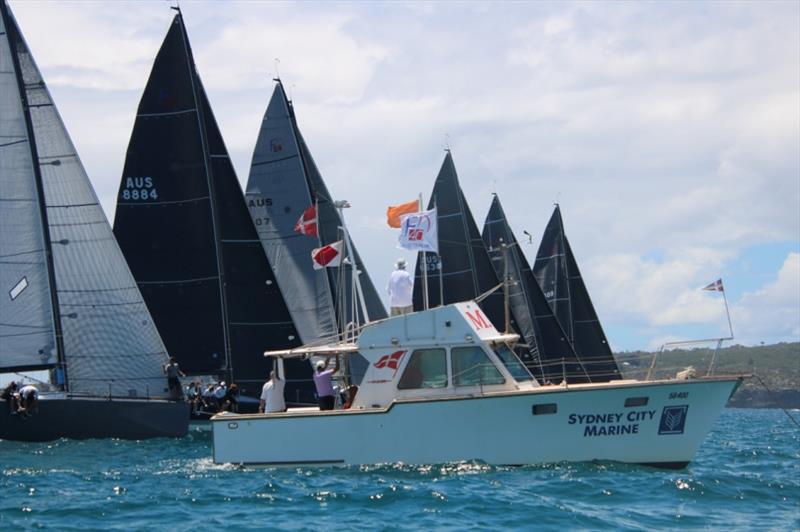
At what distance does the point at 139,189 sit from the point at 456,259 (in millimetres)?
17671

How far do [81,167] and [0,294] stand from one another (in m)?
4.18

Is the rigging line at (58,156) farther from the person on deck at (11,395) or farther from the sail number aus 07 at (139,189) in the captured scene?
the person on deck at (11,395)

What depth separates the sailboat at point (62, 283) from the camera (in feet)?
108

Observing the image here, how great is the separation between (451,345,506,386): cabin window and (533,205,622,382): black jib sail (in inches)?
1600

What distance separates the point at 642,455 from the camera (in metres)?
21.8

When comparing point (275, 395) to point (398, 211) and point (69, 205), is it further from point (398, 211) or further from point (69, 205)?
point (69, 205)

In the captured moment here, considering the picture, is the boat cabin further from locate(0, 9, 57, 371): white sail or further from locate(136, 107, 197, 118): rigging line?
locate(136, 107, 197, 118): rigging line

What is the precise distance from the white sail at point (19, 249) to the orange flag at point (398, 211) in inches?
472

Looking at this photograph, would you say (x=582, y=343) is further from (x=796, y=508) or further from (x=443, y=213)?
(x=796, y=508)

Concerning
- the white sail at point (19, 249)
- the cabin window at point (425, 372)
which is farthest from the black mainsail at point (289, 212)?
the cabin window at point (425, 372)

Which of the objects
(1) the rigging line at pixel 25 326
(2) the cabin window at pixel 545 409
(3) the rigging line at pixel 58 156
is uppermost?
(3) the rigging line at pixel 58 156

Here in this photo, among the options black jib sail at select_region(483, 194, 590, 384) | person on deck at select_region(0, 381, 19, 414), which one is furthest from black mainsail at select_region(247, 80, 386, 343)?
person on deck at select_region(0, 381, 19, 414)

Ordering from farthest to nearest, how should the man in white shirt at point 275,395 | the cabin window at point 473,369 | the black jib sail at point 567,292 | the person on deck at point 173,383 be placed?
the black jib sail at point 567,292 < the person on deck at point 173,383 < the man in white shirt at point 275,395 < the cabin window at point 473,369

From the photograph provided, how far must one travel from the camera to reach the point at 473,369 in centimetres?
2248
